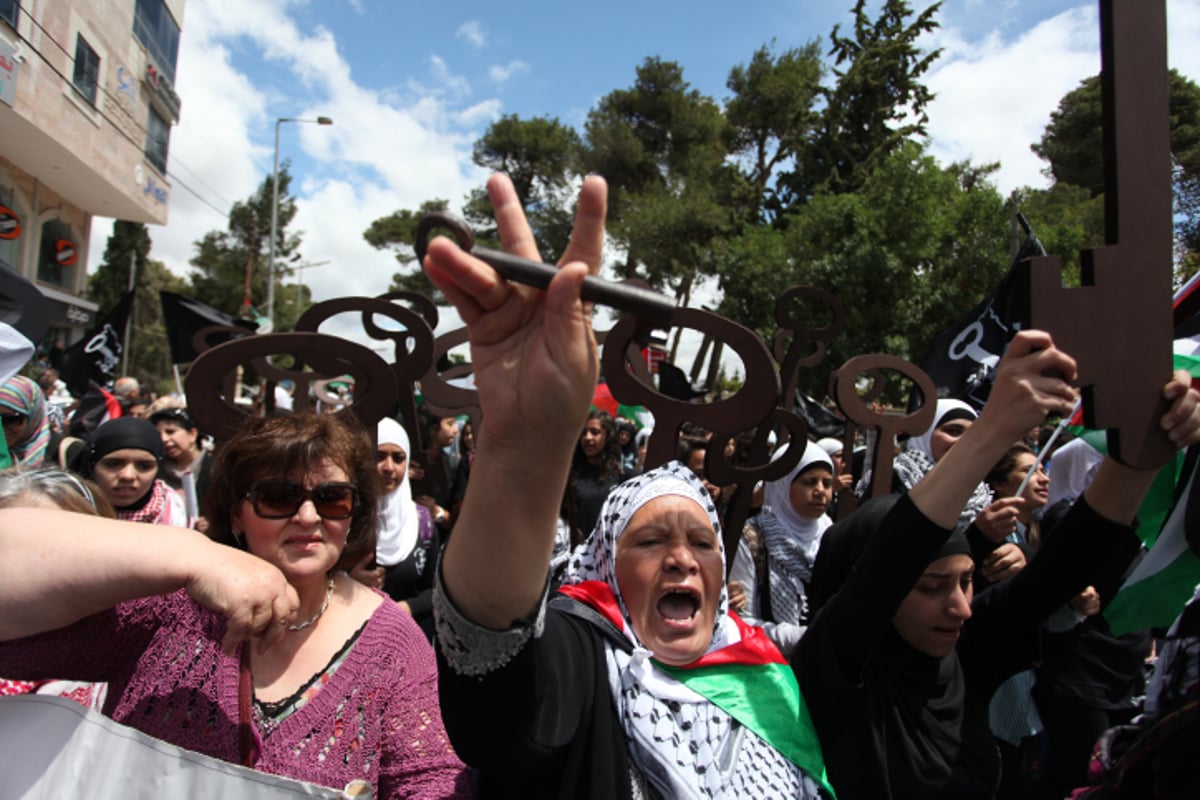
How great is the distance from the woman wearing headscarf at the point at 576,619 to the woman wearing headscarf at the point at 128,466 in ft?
7.60

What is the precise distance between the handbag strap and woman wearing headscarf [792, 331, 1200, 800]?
3.70 ft

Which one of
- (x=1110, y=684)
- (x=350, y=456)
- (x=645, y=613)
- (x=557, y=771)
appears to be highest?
(x=350, y=456)

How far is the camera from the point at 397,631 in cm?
170

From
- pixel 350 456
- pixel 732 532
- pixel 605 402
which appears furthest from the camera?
pixel 605 402

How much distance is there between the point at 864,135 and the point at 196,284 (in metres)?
35.1

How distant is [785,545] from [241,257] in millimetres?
44190

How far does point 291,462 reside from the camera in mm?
1708

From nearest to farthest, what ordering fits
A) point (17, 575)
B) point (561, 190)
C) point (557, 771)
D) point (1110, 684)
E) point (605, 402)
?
point (17, 575), point (557, 771), point (1110, 684), point (605, 402), point (561, 190)

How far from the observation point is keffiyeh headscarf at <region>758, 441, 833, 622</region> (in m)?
3.12

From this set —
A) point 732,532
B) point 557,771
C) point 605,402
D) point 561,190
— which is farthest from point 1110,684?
point 561,190

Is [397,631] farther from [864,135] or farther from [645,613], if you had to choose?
[864,135]

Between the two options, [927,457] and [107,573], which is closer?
[107,573]

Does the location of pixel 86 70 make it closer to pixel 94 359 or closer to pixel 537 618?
pixel 94 359

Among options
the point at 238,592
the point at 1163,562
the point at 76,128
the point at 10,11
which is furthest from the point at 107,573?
the point at 76,128
